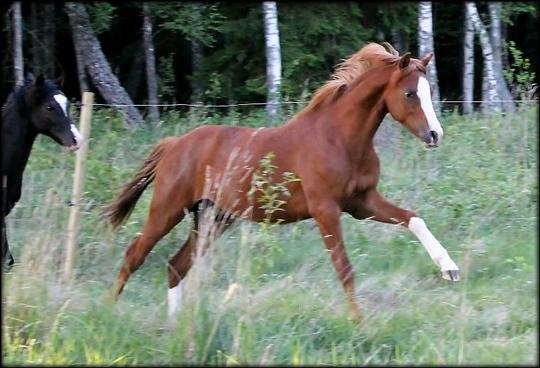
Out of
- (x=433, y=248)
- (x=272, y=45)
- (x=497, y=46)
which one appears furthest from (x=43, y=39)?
(x=433, y=248)

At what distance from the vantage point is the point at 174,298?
5789mm

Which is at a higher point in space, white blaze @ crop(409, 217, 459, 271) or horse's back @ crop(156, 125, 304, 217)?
horse's back @ crop(156, 125, 304, 217)

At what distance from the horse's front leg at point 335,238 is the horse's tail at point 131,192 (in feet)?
5.77

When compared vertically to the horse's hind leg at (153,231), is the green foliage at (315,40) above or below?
above

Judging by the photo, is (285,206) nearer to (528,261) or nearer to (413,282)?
(413,282)

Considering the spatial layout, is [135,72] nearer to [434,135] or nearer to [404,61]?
[404,61]

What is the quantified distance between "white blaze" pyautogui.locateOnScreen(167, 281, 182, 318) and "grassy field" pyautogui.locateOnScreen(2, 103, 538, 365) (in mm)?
Answer: 91

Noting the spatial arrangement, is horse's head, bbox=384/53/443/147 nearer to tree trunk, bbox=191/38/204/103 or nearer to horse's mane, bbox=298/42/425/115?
horse's mane, bbox=298/42/425/115

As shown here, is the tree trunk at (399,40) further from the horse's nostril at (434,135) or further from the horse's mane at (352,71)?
the horse's nostril at (434,135)

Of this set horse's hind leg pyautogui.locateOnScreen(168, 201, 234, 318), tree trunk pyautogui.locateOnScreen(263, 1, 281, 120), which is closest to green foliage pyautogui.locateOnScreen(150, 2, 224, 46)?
tree trunk pyautogui.locateOnScreen(263, 1, 281, 120)

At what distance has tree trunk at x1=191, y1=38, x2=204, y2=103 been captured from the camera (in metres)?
16.9

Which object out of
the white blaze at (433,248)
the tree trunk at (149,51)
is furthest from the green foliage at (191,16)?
the white blaze at (433,248)

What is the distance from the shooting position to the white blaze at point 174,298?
5.18 meters

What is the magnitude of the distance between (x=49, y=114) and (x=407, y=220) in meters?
3.38
